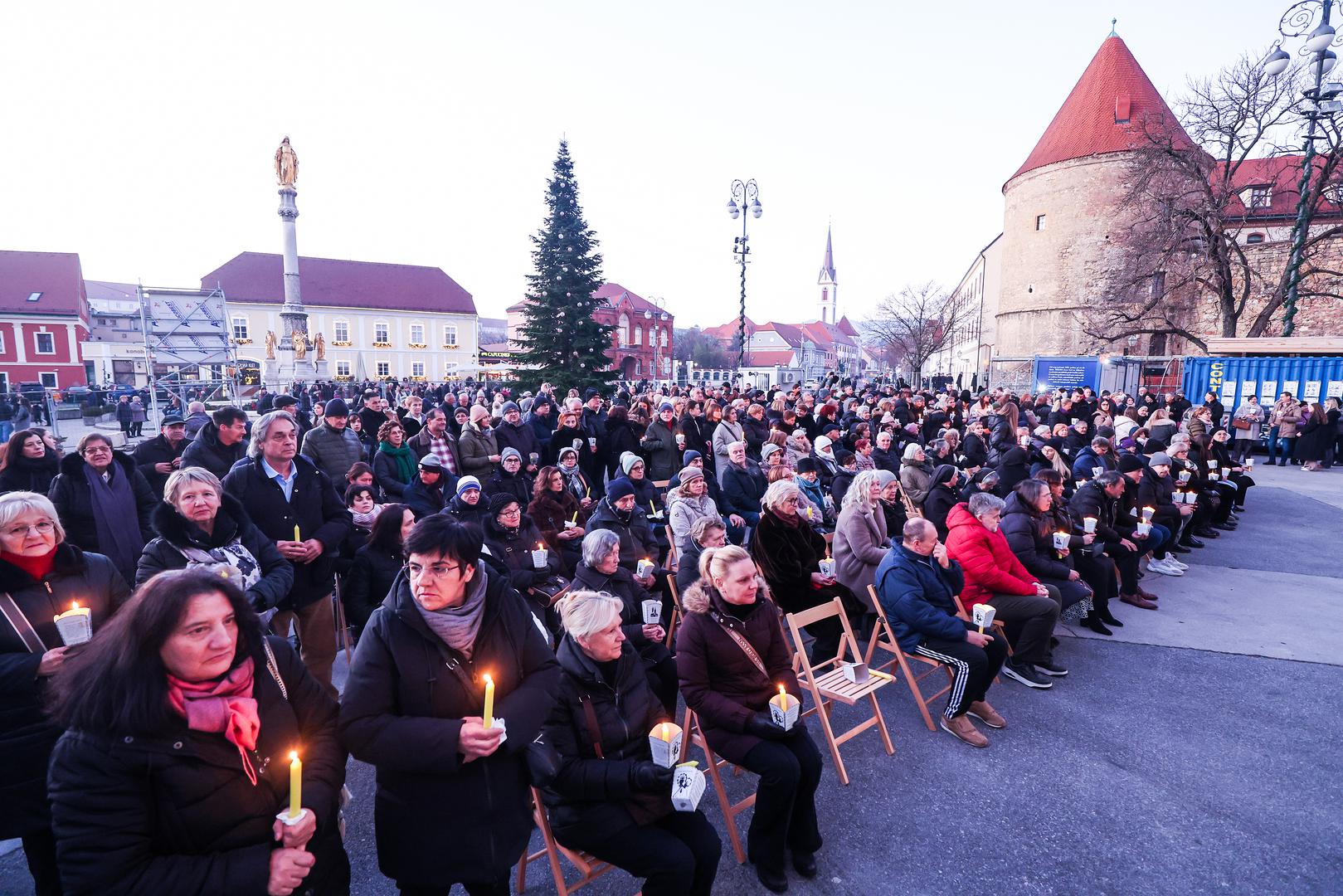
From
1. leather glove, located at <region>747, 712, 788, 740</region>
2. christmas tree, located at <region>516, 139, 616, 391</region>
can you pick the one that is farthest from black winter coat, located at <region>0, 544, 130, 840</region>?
christmas tree, located at <region>516, 139, 616, 391</region>

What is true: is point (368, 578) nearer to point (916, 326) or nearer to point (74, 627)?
point (74, 627)

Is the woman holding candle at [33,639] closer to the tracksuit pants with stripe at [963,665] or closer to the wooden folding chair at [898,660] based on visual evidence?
the wooden folding chair at [898,660]

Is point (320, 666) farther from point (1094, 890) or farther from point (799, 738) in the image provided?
point (1094, 890)

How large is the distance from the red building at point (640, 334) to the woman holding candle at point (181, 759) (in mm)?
59369

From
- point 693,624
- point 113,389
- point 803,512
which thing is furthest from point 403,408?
point 113,389

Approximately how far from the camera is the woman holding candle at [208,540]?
11.3 ft

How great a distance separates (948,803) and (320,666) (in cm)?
441

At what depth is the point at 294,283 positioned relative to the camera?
32062 mm

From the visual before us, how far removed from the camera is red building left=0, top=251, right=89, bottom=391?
41531mm

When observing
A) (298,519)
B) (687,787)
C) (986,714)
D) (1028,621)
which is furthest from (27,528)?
(1028,621)

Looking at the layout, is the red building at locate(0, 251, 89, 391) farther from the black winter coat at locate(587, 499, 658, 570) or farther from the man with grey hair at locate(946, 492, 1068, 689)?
the man with grey hair at locate(946, 492, 1068, 689)

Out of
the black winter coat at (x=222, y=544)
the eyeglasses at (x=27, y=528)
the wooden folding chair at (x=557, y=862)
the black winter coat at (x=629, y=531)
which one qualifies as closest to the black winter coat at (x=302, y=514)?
the black winter coat at (x=222, y=544)

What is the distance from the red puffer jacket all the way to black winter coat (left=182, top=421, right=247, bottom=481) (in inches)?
245

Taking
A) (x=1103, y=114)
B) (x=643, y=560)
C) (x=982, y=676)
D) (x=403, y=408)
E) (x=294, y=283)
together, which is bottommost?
(x=982, y=676)
